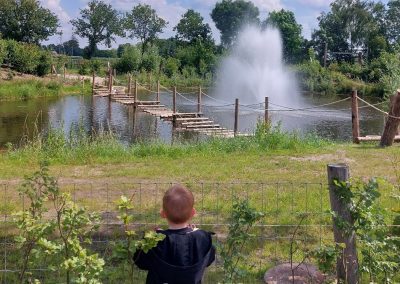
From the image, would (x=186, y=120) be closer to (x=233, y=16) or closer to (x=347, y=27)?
(x=347, y=27)

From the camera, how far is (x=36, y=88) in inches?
1296

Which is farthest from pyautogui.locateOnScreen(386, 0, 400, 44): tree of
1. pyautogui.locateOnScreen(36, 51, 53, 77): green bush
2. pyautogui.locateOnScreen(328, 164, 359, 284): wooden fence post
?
pyautogui.locateOnScreen(328, 164, 359, 284): wooden fence post

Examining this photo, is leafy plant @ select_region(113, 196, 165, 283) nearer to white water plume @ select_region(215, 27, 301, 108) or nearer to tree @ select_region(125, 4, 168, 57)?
white water plume @ select_region(215, 27, 301, 108)

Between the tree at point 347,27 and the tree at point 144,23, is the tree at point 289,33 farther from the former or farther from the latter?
the tree at point 144,23

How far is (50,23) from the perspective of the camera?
57.5 m

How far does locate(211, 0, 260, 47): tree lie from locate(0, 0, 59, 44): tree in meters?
29.5


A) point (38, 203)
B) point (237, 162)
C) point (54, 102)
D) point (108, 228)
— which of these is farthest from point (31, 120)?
point (38, 203)

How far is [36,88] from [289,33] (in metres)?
42.4

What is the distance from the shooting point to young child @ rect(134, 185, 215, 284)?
2.58 meters

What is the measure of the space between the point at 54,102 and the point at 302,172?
23542mm

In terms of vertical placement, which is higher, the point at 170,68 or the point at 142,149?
the point at 170,68

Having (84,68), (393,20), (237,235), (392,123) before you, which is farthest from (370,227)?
(393,20)

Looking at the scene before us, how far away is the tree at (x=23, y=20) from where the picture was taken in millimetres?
53469

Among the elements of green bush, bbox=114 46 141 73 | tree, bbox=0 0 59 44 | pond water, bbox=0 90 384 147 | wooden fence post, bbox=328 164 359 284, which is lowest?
pond water, bbox=0 90 384 147
